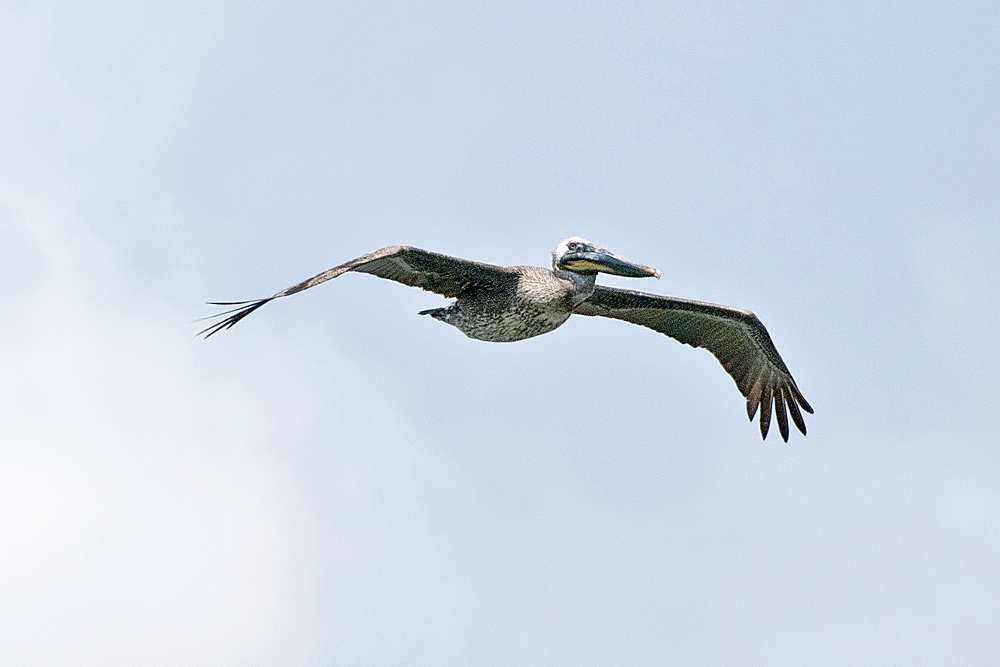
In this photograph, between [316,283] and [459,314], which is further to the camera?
[459,314]

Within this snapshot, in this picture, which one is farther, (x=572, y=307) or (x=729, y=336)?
(x=729, y=336)

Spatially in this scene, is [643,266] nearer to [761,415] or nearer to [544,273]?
[544,273]

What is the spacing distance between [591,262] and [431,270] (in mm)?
1778

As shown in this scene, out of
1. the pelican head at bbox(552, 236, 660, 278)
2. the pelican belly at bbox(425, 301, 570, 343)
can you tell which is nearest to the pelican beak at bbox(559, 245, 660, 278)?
the pelican head at bbox(552, 236, 660, 278)

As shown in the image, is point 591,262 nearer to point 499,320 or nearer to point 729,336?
point 499,320

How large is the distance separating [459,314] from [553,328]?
3.66 ft

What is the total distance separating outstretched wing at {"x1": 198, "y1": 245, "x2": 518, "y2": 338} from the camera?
1415 centimetres

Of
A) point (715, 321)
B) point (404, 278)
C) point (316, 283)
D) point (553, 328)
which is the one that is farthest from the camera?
point (715, 321)

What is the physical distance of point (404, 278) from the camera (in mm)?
15023

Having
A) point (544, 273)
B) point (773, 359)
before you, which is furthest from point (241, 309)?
point (773, 359)

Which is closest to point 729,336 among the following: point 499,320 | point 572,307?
point 572,307

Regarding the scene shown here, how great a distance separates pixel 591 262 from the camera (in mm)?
15602

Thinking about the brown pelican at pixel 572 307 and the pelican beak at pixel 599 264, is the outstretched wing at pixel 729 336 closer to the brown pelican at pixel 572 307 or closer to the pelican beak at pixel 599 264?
the brown pelican at pixel 572 307

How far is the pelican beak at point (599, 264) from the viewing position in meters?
15.6
